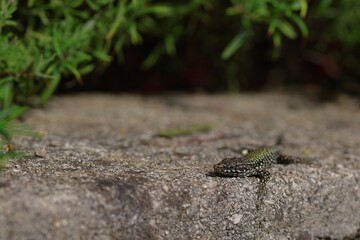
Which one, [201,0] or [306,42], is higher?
[201,0]

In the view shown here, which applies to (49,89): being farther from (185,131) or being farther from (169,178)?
(169,178)

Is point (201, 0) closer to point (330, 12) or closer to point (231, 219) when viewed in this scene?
point (330, 12)

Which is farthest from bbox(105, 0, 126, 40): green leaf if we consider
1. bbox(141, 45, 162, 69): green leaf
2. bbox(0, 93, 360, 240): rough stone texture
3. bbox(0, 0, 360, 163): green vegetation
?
bbox(141, 45, 162, 69): green leaf

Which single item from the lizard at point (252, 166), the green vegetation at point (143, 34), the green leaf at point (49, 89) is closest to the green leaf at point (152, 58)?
the green vegetation at point (143, 34)

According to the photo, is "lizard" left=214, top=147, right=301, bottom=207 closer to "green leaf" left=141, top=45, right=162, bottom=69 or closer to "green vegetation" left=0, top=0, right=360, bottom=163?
"green vegetation" left=0, top=0, right=360, bottom=163

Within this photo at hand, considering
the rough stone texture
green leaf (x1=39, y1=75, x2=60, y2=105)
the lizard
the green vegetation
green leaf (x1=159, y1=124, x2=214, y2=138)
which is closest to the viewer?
the rough stone texture

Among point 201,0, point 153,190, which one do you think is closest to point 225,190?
point 153,190

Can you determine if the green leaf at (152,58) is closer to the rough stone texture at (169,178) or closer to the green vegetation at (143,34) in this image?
the green vegetation at (143,34)
